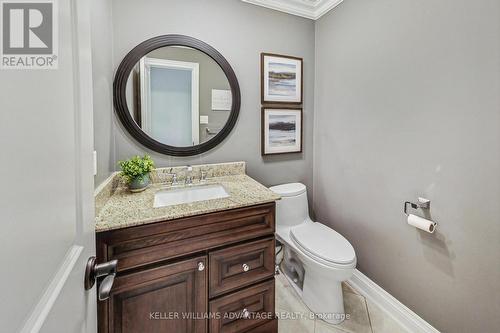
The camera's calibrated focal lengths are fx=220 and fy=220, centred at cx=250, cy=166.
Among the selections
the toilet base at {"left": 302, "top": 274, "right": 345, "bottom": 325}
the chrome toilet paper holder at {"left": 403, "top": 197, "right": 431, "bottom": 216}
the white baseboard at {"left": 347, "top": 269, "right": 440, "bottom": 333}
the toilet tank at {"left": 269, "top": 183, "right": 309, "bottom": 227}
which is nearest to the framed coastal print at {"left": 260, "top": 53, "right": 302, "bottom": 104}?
the toilet tank at {"left": 269, "top": 183, "right": 309, "bottom": 227}

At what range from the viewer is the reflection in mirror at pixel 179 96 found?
5.04 feet

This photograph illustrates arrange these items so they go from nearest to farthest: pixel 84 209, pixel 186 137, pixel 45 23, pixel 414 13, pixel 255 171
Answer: pixel 45 23
pixel 84 209
pixel 414 13
pixel 186 137
pixel 255 171

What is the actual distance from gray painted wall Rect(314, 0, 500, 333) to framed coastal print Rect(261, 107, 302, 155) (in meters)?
0.33

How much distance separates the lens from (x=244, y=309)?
4.12ft

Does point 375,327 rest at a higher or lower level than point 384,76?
lower

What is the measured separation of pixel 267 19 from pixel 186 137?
1233mm

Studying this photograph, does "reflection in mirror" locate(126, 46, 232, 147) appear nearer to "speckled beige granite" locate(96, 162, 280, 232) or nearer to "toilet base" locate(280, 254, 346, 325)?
"speckled beige granite" locate(96, 162, 280, 232)

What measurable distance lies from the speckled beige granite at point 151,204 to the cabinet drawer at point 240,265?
0.25 meters

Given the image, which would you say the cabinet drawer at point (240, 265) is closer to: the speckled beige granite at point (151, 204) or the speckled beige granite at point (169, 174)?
the speckled beige granite at point (151, 204)

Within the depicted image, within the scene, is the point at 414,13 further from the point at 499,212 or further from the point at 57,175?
the point at 57,175

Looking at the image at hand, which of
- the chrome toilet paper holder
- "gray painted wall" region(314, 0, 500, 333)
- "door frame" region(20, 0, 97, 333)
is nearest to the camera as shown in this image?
"door frame" region(20, 0, 97, 333)

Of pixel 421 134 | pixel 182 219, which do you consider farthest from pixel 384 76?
pixel 182 219

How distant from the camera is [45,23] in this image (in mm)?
430

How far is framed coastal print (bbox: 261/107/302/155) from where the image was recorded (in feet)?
6.39
